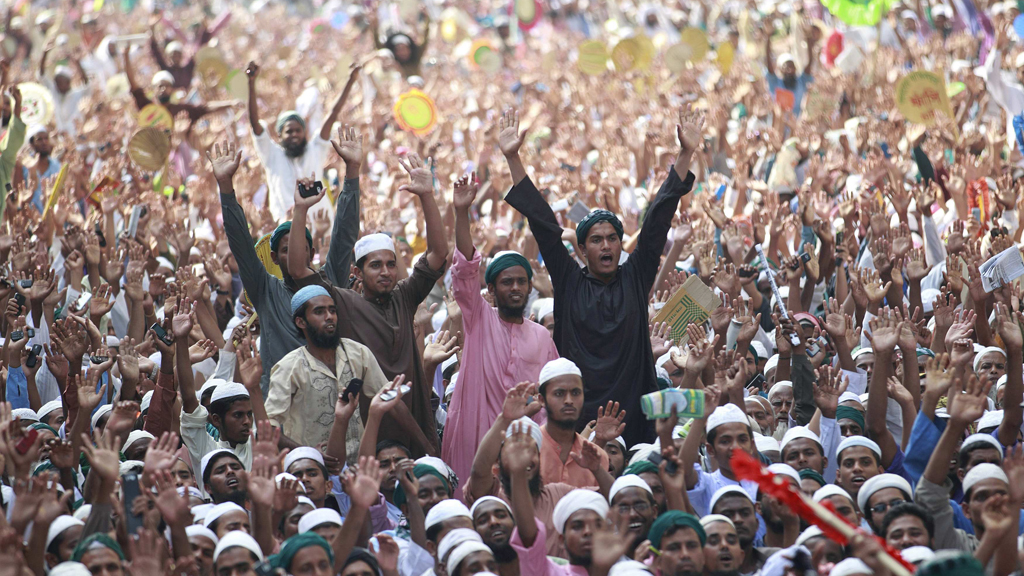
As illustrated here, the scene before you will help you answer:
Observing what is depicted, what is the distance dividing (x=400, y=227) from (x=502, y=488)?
3.84 metres

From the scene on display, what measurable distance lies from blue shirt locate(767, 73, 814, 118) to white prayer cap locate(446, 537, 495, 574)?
873 centimetres

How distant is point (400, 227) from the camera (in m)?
8.31

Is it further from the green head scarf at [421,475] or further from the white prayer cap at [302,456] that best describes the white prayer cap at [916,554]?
the white prayer cap at [302,456]

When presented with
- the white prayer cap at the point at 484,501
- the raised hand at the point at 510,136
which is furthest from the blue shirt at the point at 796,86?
the white prayer cap at the point at 484,501

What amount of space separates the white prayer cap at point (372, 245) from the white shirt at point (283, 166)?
326 centimetres

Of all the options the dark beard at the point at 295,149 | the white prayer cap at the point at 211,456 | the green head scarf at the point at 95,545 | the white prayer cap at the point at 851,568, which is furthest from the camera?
the dark beard at the point at 295,149

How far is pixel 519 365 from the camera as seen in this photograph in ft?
17.3

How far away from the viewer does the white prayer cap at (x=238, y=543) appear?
4.12 meters

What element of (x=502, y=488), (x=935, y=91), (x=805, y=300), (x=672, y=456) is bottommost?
(x=502, y=488)

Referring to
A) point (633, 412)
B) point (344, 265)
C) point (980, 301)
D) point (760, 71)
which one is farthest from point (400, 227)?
point (760, 71)

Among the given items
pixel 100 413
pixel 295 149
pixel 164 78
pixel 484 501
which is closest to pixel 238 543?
pixel 484 501

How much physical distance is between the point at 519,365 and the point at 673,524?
Result: 4.07 ft

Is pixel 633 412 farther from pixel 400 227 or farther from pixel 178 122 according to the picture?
pixel 178 122

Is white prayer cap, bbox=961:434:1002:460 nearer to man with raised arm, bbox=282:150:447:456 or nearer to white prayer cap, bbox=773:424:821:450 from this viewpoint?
white prayer cap, bbox=773:424:821:450
